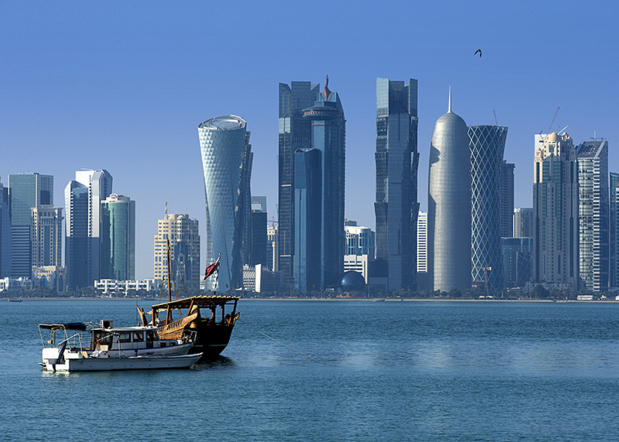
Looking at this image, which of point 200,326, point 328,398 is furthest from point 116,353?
point 328,398

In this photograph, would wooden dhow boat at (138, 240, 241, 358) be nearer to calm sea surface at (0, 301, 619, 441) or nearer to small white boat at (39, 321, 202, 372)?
calm sea surface at (0, 301, 619, 441)

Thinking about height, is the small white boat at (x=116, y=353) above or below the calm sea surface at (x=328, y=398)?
above

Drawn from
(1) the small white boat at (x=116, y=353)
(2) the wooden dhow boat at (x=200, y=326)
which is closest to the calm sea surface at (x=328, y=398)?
(1) the small white boat at (x=116, y=353)

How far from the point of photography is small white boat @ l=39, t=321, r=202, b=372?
104312 millimetres

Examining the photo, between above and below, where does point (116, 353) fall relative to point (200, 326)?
below

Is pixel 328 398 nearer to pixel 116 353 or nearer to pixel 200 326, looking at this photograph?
pixel 116 353

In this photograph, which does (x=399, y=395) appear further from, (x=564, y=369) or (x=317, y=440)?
(x=564, y=369)

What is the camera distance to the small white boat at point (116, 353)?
4107 inches

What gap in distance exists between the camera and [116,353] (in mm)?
105250

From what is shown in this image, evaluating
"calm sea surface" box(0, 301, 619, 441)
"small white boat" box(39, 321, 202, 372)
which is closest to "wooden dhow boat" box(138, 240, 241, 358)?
"calm sea surface" box(0, 301, 619, 441)

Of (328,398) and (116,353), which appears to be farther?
(116,353)

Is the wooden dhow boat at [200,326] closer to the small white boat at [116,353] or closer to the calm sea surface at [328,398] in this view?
the calm sea surface at [328,398]

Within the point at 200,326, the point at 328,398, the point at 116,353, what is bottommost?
the point at 328,398

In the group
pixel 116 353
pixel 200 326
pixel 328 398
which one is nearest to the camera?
pixel 328 398
